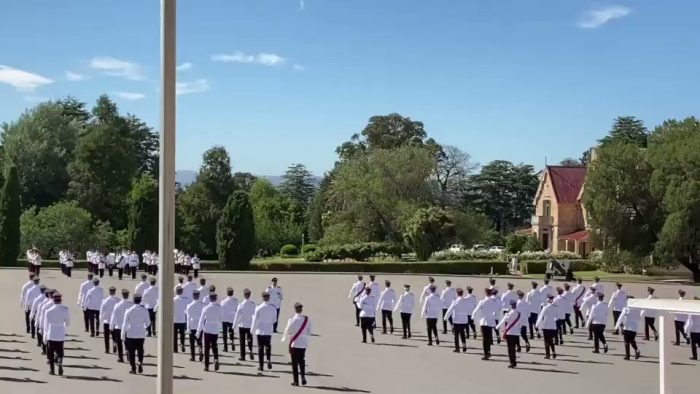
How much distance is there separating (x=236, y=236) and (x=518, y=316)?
102 feet

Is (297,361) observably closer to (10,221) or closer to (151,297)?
(151,297)

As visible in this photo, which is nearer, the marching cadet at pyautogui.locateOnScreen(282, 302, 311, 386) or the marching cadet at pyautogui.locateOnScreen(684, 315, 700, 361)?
the marching cadet at pyautogui.locateOnScreen(282, 302, 311, 386)

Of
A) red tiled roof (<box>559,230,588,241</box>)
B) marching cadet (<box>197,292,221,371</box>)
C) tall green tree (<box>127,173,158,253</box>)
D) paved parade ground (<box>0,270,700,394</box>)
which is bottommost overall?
paved parade ground (<box>0,270,700,394</box>)

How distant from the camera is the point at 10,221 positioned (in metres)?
45.9

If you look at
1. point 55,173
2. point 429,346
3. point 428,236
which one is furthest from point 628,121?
point 429,346

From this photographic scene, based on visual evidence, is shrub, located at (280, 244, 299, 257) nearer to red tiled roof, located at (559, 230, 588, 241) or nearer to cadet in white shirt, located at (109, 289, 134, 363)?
red tiled roof, located at (559, 230, 588, 241)

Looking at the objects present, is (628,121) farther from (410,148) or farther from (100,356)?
(100,356)

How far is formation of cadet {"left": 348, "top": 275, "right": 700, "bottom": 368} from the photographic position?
56.1 feet

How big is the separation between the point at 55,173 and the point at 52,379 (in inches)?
2108

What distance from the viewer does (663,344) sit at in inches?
274

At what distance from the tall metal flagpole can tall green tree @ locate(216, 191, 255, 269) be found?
40.0 meters

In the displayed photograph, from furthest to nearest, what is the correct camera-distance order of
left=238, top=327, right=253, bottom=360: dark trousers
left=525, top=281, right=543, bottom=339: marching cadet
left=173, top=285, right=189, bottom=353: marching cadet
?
left=525, top=281, right=543, bottom=339: marching cadet
left=173, top=285, right=189, bottom=353: marching cadet
left=238, top=327, right=253, bottom=360: dark trousers

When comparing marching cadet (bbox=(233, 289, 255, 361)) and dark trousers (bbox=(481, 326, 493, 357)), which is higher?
marching cadet (bbox=(233, 289, 255, 361))

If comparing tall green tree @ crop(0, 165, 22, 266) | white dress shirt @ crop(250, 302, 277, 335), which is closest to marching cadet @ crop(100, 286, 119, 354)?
white dress shirt @ crop(250, 302, 277, 335)
